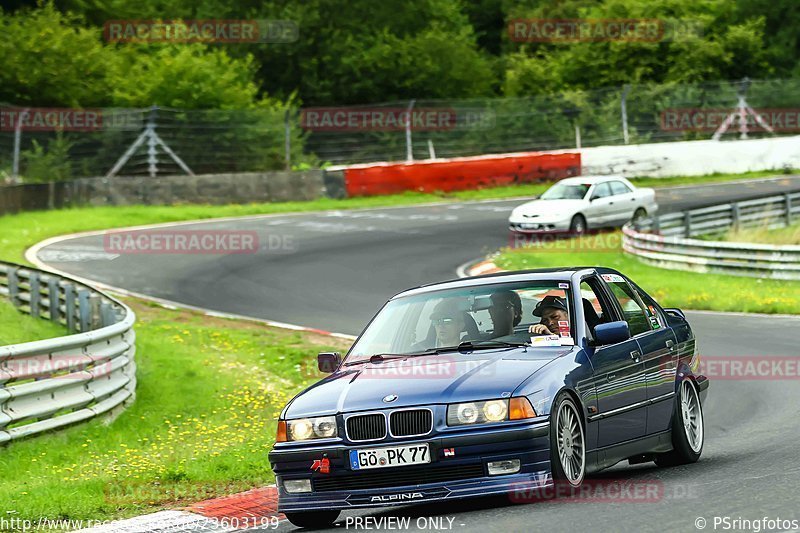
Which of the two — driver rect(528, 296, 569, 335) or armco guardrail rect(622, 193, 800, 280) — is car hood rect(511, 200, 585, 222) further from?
driver rect(528, 296, 569, 335)

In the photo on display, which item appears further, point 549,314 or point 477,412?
point 549,314

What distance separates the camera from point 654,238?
2636 cm

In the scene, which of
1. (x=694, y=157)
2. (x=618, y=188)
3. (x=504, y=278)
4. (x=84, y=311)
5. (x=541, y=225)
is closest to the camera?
(x=504, y=278)

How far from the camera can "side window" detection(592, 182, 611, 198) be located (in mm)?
30781

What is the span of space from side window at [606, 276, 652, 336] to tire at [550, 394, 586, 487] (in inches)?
66.5

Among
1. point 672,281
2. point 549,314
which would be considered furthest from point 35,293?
point 672,281

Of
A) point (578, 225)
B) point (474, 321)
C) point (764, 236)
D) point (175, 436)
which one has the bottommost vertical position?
point (764, 236)

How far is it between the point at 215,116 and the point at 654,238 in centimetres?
1446

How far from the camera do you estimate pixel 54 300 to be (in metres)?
16.7

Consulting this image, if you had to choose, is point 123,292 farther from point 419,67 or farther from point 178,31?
point 419,67

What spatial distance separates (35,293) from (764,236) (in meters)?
17.0

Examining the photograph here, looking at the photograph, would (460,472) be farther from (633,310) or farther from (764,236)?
(764,236)

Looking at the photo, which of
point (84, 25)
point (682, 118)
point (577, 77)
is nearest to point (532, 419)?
point (682, 118)

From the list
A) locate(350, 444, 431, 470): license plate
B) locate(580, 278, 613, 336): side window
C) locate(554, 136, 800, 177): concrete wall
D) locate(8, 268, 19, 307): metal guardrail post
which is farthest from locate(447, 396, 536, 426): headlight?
locate(554, 136, 800, 177): concrete wall
